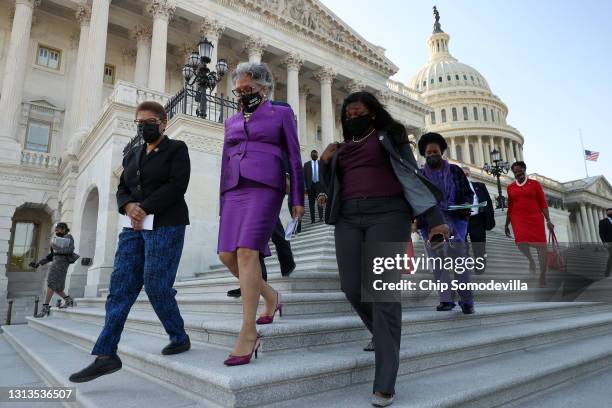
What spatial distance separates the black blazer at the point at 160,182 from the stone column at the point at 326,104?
80.7 feet

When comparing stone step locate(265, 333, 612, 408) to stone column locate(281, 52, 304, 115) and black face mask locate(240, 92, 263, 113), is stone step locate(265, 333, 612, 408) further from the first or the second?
stone column locate(281, 52, 304, 115)

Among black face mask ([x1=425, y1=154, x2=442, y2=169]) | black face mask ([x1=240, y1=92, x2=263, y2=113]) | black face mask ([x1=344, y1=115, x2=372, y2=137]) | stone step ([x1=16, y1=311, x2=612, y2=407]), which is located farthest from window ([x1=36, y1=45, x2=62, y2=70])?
black face mask ([x1=344, y1=115, x2=372, y2=137])

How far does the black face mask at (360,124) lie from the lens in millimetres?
2842

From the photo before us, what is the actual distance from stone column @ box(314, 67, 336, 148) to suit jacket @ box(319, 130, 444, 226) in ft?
81.4

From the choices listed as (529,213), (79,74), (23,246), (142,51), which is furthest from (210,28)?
(529,213)

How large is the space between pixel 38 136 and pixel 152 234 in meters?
24.1

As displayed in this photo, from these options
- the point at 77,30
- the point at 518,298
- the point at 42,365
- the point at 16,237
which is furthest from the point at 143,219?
the point at 77,30

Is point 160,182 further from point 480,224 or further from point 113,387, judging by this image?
point 480,224

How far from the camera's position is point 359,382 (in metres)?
2.67

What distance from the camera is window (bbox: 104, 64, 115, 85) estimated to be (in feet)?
80.9

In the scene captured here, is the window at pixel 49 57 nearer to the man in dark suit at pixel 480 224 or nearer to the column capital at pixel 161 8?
the column capital at pixel 161 8

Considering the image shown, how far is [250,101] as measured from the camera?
308cm

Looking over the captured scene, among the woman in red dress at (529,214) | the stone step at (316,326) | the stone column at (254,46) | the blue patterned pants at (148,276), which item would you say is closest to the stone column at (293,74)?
the stone column at (254,46)

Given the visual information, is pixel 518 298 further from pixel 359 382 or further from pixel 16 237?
pixel 16 237
